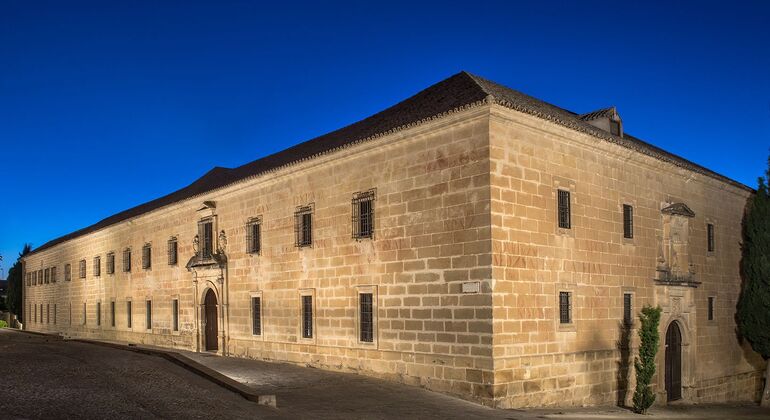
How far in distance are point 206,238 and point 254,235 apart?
3365 mm

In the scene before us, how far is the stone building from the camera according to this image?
13.6 m

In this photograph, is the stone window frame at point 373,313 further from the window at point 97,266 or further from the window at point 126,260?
the window at point 97,266

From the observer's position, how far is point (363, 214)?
16.4 metres

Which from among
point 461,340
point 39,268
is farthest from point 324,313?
point 39,268

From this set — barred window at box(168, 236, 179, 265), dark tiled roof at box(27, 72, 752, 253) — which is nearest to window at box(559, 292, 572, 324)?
A: dark tiled roof at box(27, 72, 752, 253)

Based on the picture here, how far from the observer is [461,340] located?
13.6 m

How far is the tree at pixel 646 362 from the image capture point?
1526 centimetres

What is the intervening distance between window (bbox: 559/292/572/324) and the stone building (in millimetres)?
31

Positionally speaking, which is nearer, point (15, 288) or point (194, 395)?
point (194, 395)

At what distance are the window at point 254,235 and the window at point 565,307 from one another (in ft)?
30.9

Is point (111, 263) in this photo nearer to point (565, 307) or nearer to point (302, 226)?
point (302, 226)

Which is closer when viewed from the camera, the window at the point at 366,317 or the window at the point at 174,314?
the window at the point at 366,317

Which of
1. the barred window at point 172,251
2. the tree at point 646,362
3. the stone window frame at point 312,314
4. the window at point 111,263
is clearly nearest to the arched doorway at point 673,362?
the tree at point 646,362

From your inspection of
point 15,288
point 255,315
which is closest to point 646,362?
point 255,315
